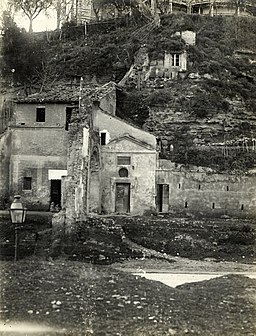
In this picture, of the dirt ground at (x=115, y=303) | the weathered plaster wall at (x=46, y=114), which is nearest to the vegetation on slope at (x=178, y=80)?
the weathered plaster wall at (x=46, y=114)

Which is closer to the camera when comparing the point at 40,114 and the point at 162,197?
the point at 162,197

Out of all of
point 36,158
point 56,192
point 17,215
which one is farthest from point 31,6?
point 17,215

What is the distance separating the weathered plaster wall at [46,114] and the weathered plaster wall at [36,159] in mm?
1208

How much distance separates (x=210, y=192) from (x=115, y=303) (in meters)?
23.4

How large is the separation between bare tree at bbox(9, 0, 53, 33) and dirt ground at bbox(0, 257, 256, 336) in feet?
148

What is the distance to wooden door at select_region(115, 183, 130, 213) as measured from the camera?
37031 mm

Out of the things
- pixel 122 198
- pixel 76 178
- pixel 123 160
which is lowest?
pixel 122 198

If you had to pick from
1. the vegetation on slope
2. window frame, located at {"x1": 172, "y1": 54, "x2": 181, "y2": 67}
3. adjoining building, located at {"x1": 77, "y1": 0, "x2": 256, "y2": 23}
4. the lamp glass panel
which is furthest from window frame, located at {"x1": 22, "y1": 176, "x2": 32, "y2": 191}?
adjoining building, located at {"x1": 77, "y1": 0, "x2": 256, "y2": 23}

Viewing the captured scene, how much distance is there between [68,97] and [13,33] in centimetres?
1576

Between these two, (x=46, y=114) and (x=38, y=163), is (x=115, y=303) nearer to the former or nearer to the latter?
(x=38, y=163)

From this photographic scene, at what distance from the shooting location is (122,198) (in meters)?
37.2

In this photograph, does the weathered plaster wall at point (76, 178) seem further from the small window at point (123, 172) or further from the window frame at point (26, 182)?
the window frame at point (26, 182)

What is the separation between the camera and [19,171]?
120ft

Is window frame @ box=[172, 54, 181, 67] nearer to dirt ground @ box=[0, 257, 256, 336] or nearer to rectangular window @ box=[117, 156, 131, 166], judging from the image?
rectangular window @ box=[117, 156, 131, 166]
